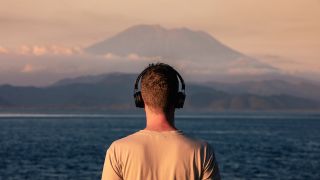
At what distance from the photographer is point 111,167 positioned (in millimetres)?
5070

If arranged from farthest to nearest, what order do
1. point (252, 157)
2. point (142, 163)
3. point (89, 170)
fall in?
1. point (252, 157)
2. point (89, 170)
3. point (142, 163)

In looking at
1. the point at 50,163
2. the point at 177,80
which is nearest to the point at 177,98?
the point at 177,80

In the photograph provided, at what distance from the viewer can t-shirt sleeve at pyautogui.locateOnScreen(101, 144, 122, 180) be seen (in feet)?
16.6

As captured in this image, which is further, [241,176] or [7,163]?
[7,163]

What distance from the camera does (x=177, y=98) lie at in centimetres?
539

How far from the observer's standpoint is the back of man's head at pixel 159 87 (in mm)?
5211

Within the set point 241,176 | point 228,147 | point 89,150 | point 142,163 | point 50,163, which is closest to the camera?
point 142,163

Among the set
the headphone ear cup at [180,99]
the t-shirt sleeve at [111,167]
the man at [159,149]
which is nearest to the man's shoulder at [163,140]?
the man at [159,149]

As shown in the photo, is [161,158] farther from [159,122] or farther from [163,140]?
[159,122]

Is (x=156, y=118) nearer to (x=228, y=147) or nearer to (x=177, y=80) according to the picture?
(x=177, y=80)

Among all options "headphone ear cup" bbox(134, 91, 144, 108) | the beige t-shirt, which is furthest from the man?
"headphone ear cup" bbox(134, 91, 144, 108)

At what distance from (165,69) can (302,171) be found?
8230 centimetres

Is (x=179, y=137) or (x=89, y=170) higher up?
(x=179, y=137)

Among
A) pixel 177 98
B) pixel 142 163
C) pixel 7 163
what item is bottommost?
pixel 7 163
